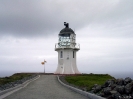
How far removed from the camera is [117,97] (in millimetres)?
10742

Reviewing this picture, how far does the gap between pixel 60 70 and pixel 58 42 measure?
5309 millimetres

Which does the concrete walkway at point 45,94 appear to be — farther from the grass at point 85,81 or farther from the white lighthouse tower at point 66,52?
the white lighthouse tower at point 66,52

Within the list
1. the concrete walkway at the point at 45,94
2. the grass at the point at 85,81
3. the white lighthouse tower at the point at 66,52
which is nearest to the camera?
the concrete walkway at the point at 45,94

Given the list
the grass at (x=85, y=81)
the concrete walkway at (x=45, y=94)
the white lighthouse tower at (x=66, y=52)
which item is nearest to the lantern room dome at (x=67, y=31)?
the white lighthouse tower at (x=66, y=52)

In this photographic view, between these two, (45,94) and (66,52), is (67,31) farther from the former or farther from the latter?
(45,94)

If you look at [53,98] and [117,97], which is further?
[53,98]

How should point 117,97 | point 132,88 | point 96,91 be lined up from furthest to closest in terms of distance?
point 96,91, point 132,88, point 117,97

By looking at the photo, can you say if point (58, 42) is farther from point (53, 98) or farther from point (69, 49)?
point (53, 98)

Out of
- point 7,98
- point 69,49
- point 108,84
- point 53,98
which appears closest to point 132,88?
point 108,84

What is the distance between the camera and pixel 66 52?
1649 inches

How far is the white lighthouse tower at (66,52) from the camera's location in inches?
1630

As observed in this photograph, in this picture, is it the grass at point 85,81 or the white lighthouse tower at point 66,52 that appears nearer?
the grass at point 85,81

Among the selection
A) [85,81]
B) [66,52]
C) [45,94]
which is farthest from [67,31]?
[45,94]

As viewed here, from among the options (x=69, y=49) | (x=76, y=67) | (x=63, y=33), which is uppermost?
(x=63, y=33)
